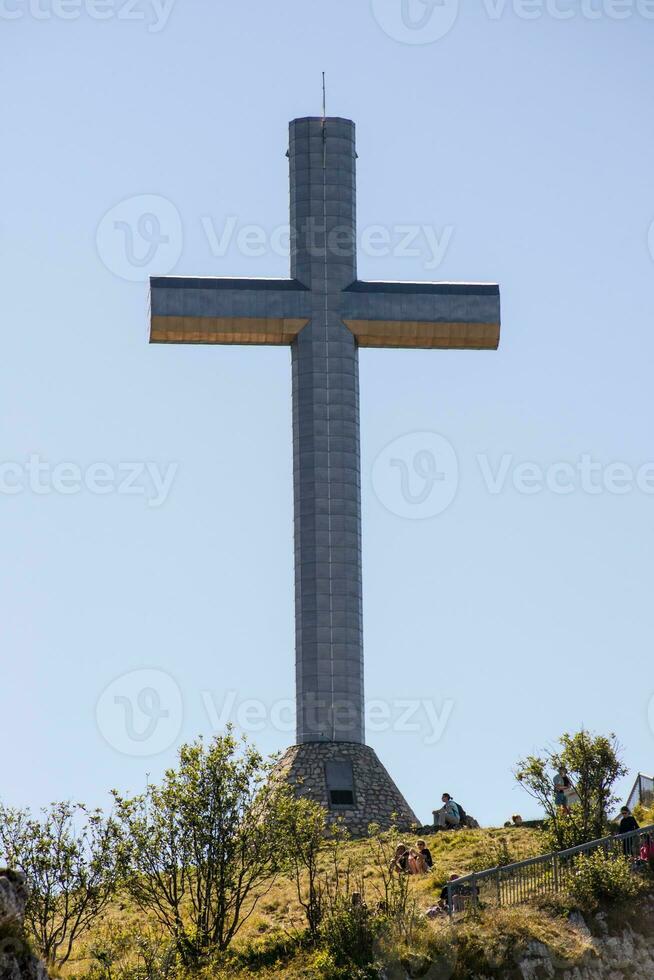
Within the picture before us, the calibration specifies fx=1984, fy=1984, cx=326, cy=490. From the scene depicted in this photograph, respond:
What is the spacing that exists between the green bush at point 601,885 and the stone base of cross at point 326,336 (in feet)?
49.2

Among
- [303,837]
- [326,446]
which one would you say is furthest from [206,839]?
[326,446]

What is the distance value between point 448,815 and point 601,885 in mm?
12337

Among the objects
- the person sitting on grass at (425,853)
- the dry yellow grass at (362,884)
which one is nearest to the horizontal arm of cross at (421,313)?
the dry yellow grass at (362,884)

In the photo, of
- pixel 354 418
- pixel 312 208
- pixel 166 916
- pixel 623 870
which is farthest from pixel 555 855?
pixel 312 208

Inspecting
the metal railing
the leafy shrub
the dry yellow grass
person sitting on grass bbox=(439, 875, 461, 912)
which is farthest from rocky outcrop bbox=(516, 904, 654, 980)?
the dry yellow grass

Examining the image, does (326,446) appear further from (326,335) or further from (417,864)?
(417,864)

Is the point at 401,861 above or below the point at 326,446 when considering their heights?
below

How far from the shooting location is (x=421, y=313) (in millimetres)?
61469

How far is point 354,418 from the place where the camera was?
199 ft

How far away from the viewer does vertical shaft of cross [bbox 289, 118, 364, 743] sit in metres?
58.2

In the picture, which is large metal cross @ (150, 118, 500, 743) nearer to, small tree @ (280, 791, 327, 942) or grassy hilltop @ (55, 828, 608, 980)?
small tree @ (280, 791, 327, 942)

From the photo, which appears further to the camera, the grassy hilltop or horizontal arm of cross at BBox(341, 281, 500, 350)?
horizontal arm of cross at BBox(341, 281, 500, 350)

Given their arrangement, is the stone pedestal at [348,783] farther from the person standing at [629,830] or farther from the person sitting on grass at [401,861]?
the person standing at [629,830]

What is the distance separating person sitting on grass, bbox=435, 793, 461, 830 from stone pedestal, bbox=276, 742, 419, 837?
2.92 ft
